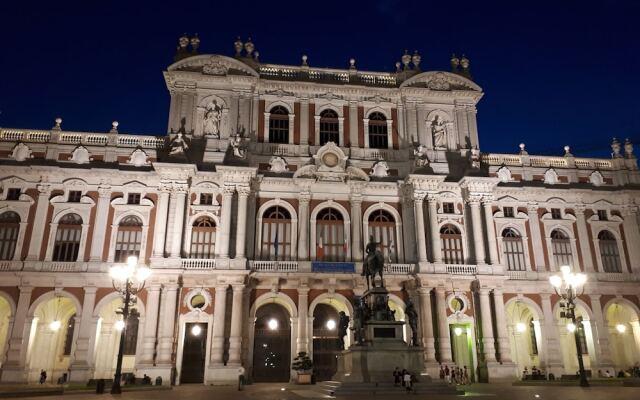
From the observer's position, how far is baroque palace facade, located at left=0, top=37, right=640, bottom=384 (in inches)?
1158

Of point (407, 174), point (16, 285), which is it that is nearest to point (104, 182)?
point (16, 285)

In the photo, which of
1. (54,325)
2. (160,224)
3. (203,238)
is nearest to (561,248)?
(203,238)

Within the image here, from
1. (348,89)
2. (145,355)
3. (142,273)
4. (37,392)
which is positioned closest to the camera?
(37,392)

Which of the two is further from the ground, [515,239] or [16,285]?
[515,239]

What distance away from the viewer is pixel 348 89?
35875mm

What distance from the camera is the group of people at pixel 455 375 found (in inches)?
1106

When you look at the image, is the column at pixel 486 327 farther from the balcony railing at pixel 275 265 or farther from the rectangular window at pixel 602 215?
the balcony railing at pixel 275 265

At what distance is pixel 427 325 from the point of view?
3027 cm

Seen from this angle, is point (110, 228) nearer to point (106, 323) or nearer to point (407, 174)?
point (106, 323)

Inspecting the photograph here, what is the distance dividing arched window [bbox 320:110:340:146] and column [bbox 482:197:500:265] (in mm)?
10524

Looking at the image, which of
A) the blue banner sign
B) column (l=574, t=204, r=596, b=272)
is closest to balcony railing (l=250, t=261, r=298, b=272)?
the blue banner sign

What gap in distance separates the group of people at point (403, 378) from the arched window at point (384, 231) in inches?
537

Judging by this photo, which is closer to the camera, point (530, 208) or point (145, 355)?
point (145, 355)

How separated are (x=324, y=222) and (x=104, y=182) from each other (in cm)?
1373
